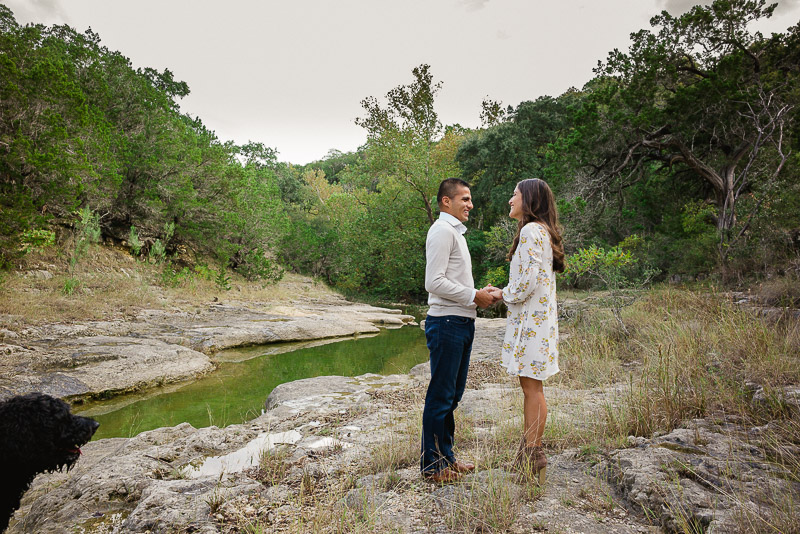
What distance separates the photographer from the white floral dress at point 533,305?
9.39 ft

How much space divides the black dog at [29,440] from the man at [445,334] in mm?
2258

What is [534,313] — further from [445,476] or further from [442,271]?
[445,476]

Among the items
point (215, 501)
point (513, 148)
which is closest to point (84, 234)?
point (215, 501)

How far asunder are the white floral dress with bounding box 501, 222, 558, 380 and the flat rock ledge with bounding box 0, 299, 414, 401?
6629mm

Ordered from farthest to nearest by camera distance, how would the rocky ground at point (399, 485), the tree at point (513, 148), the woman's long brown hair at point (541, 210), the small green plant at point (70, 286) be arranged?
the tree at point (513, 148) < the small green plant at point (70, 286) < the woman's long brown hair at point (541, 210) < the rocky ground at point (399, 485)

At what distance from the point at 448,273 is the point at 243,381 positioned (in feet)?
20.9

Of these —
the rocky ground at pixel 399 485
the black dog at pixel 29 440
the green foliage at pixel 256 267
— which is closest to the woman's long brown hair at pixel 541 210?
the rocky ground at pixel 399 485

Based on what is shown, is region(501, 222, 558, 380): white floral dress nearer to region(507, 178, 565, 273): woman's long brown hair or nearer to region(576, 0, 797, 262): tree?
region(507, 178, 565, 273): woman's long brown hair

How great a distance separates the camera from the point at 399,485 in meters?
2.88

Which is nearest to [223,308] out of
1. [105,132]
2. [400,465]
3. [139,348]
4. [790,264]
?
[139,348]

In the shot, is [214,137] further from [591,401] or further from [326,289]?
[591,401]

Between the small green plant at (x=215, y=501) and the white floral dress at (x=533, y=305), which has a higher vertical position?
the white floral dress at (x=533, y=305)

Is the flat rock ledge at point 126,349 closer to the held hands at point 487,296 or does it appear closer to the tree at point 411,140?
the held hands at point 487,296

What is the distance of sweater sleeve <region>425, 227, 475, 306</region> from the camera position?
2.85m
